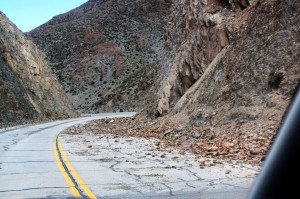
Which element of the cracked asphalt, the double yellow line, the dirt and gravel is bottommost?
the dirt and gravel

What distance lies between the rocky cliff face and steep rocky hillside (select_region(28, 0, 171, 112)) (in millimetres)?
50434

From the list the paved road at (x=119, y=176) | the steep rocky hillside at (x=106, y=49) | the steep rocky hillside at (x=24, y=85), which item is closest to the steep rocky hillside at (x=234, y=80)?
the paved road at (x=119, y=176)

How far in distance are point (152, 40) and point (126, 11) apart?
510 inches

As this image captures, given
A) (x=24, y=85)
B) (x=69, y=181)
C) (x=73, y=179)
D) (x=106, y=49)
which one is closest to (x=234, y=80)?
(x=73, y=179)

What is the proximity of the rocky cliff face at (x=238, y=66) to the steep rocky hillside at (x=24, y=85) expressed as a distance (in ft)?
63.4

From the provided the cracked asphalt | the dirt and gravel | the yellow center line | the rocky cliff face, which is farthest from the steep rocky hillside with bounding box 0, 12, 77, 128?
the yellow center line

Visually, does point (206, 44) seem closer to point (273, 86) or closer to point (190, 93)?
point (190, 93)

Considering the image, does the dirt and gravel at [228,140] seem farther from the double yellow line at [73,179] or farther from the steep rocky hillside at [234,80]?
the double yellow line at [73,179]

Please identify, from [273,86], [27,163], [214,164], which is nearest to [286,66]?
[273,86]

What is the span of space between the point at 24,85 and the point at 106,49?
5153 cm

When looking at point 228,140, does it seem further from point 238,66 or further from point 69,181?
point 69,181

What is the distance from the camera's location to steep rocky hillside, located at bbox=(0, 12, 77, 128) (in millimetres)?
42812

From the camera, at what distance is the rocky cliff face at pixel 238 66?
16312mm

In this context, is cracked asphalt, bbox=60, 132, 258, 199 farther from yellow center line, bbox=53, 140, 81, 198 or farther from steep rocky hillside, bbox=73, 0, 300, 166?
steep rocky hillside, bbox=73, 0, 300, 166
